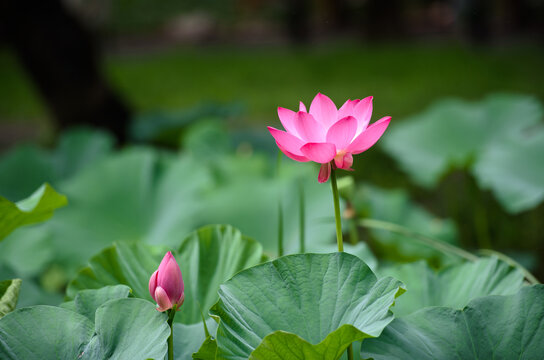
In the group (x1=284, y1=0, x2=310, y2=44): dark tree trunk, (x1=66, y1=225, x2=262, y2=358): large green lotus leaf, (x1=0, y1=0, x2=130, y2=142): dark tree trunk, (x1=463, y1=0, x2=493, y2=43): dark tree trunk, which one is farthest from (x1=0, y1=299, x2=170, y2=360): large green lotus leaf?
(x1=284, y1=0, x2=310, y2=44): dark tree trunk

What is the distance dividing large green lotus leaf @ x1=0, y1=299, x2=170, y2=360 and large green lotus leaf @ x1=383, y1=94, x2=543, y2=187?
1.14 meters

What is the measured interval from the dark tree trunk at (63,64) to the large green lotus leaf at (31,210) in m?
1.74

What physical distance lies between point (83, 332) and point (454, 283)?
0.40 metres

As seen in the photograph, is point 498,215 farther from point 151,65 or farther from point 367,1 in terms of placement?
point 367,1

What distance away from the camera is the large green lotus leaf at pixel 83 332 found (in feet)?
1.57

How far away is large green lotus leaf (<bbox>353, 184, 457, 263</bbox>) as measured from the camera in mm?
1240

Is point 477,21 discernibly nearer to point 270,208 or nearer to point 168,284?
point 270,208

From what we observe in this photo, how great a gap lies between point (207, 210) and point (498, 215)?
1.08 metres

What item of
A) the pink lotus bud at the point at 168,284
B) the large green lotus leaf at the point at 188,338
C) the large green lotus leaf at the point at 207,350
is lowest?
the large green lotus leaf at the point at 188,338

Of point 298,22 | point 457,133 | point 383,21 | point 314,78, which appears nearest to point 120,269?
point 457,133

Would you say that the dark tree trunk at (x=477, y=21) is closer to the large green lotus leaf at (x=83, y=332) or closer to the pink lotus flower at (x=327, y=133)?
the pink lotus flower at (x=327, y=133)

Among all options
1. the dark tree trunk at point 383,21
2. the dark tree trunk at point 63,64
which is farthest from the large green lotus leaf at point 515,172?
the dark tree trunk at point 383,21

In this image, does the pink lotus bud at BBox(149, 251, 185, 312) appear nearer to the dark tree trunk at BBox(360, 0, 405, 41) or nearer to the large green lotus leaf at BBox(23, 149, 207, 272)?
the large green lotus leaf at BBox(23, 149, 207, 272)

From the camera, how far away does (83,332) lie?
1.62ft
